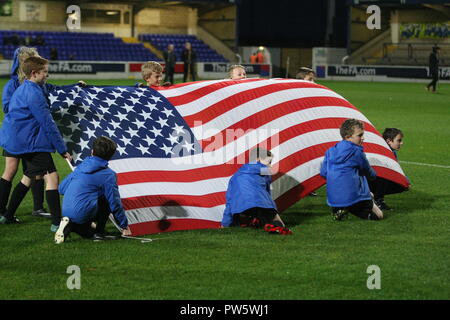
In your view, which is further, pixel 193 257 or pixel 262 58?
pixel 262 58

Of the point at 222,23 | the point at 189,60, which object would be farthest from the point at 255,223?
the point at 222,23

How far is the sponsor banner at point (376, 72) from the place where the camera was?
3972 centimetres

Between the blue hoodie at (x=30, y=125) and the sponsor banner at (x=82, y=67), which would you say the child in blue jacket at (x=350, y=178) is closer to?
the blue hoodie at (x=30, y=125)

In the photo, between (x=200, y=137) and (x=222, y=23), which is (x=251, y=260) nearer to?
(x=200, y=137)

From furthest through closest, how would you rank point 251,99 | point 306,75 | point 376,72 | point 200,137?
1. point 376,72
2. point 306,75
3. point 251,99
4. point 200,137

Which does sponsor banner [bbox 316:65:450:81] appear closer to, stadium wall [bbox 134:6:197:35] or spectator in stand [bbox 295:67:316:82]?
stadium wall [bbox 134:6:197:35]

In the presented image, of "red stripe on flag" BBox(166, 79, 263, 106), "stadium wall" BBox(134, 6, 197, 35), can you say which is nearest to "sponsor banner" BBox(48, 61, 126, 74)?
"stadium wall" BBox(134, 6, 197, 35)

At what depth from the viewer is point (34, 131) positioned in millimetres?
7672

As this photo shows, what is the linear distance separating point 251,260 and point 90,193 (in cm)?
162

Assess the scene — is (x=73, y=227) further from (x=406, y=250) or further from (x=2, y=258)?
(x=406, y=250)

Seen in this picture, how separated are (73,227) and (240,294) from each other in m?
2.23

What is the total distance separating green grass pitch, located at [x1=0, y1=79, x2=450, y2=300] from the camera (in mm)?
5641

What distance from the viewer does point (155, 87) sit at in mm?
9453

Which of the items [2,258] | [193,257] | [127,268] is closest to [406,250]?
[193,257]
